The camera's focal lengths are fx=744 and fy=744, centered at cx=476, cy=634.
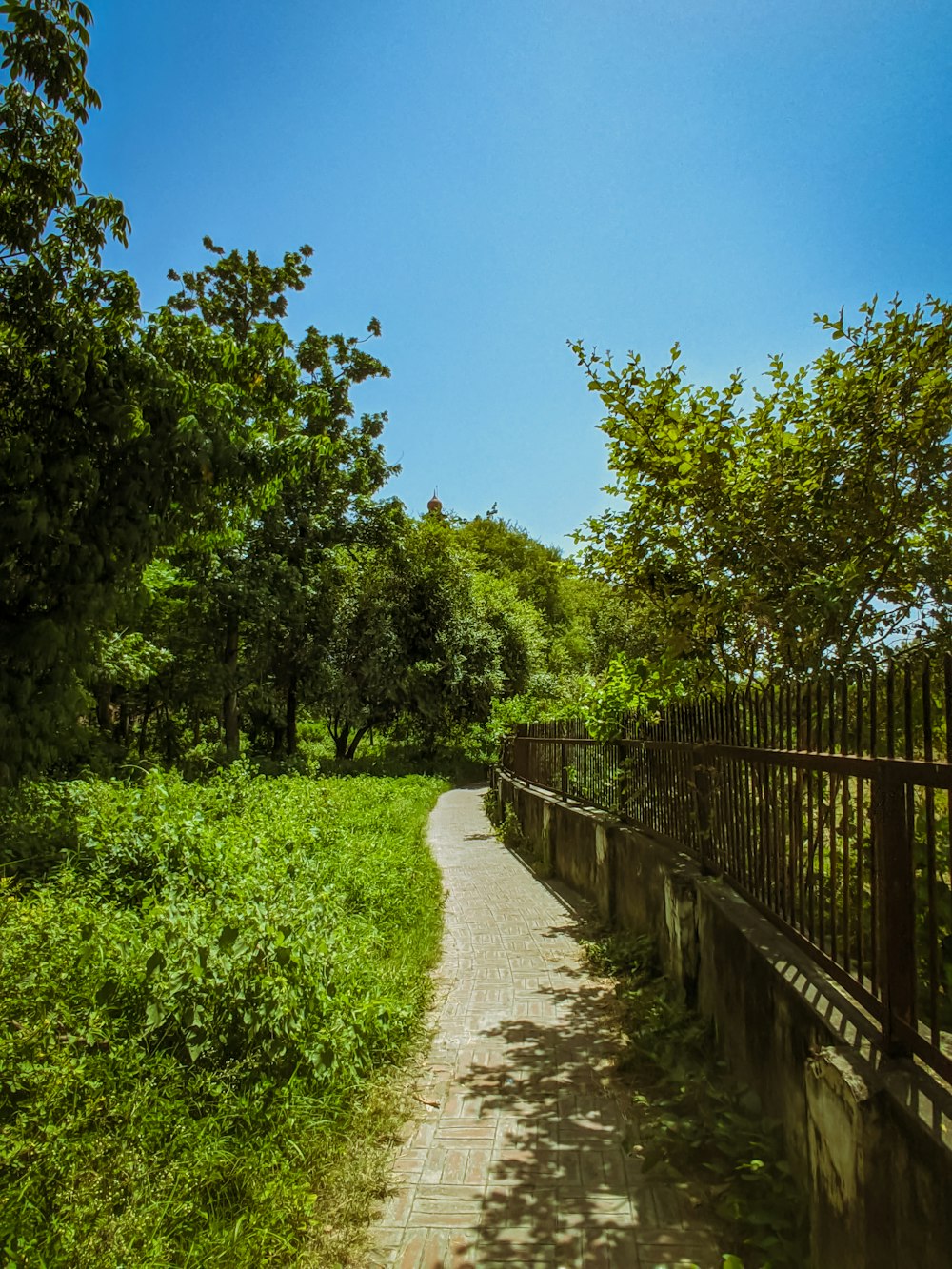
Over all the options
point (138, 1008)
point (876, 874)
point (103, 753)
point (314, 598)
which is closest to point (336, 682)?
point (314, 598)

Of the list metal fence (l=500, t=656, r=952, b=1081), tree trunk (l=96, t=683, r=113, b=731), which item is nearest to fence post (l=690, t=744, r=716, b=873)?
metal fence (l=500, t=656, r=952, b=1081)

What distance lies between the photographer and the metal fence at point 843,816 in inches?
92.7

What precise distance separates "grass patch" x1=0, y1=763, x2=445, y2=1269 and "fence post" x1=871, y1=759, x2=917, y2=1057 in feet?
6.91

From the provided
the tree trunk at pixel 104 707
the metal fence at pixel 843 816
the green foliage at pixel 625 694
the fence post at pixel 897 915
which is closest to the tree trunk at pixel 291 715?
the tree trunk at pixel 104 707

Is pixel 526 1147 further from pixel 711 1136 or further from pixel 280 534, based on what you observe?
pixel 280 534

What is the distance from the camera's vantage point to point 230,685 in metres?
21.2

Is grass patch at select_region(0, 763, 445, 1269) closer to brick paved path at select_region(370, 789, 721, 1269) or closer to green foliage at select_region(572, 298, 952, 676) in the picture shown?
brick paved path at select_region(370, 789, 721, 1269)

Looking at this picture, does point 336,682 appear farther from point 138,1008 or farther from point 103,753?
point 138,1008

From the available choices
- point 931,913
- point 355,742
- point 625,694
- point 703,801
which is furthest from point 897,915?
point 355,742

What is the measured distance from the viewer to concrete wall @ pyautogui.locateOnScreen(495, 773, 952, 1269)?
6.46 ft

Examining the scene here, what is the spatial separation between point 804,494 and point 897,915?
3492 millimetres

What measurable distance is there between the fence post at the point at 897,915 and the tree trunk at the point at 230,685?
19.3m

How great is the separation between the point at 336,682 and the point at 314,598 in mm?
3566

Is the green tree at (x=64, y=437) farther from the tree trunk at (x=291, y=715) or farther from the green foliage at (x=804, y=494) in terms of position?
the tree trunk at (x=291, y=715)
